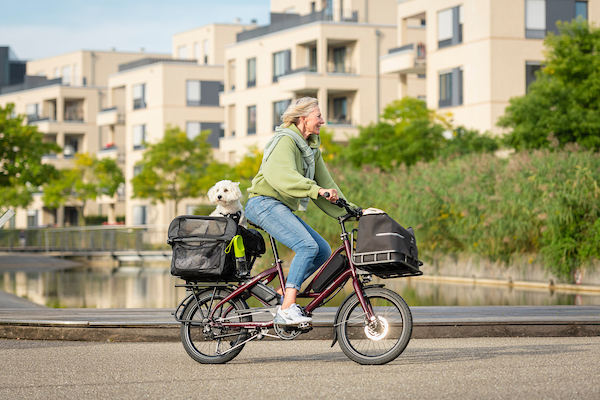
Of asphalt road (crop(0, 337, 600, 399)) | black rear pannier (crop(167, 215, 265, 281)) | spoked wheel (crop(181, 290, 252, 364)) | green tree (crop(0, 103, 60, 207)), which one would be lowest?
asphalt road (crop(0, 337, 600, 399))

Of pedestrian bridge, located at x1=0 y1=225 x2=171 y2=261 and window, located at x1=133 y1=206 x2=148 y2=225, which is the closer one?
pedestrian bridge, located at x1=0 y1=225 x2=171 y2=261

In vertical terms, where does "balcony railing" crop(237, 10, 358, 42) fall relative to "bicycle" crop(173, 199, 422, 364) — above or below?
above

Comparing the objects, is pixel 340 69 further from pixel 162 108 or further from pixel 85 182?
pixel 85 182

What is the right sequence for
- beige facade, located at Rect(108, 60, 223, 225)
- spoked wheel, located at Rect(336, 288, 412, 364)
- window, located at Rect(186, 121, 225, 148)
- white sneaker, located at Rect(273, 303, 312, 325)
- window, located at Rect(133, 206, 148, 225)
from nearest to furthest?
spoked wheel, located at Rect(336, 288, 412, 364)
white sneaker, located at Rect(273, 303, 312, 325)
beige facade, located at Rect(108, 60, 223, 225)
window, located at Rect(186, 121, 225, 148)
window, located at Rect(133, 206, 148, 225)

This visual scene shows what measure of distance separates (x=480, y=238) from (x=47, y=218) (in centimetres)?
6546

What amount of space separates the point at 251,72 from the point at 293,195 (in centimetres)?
5182

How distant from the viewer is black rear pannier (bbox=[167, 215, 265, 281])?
7.42 metres

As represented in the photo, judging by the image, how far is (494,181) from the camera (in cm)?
2277

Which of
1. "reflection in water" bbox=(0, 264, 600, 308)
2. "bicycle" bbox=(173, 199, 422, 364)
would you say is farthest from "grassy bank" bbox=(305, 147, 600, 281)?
"bicycle" bbox=(173, 199, 422, 364)

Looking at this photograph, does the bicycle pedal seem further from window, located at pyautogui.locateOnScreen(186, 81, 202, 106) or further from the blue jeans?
window, located at pyautogui.locateOnScreen(186, 81, 202, 106)

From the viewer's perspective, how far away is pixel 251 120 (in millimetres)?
58188

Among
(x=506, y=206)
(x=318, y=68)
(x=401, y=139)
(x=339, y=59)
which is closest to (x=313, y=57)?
(x=339, y=59)

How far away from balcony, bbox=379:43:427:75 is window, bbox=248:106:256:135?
1356 centimetres

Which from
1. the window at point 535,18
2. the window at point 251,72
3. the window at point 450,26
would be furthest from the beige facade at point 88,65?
the window at point 535,18
